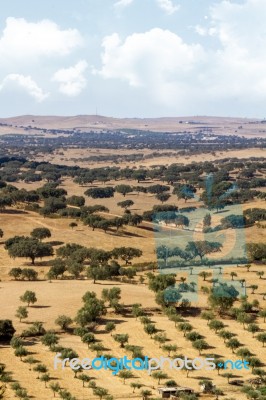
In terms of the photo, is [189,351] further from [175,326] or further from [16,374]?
[16,374]

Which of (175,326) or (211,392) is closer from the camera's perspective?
(211,392)

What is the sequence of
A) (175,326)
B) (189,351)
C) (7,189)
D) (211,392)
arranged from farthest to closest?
(7,189)
(175,326)
(189,351)
(211,392)

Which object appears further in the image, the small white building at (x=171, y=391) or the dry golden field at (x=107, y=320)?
the dry golden field at (x=107, y=320)

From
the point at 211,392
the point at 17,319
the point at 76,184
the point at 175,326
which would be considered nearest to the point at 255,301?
the point at 175,326

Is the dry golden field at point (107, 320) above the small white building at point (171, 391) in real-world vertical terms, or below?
Result: below

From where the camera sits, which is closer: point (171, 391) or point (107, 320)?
point (171, 391)

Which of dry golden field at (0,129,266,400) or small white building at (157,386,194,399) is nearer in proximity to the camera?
small white building at (157,386,194,399)

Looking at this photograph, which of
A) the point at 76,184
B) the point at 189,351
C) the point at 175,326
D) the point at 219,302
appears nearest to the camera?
the point at 189,351

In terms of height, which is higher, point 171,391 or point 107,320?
point 171,391

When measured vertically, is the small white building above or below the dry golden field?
above

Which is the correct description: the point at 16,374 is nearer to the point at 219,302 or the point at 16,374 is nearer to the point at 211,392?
the point at 211,392
